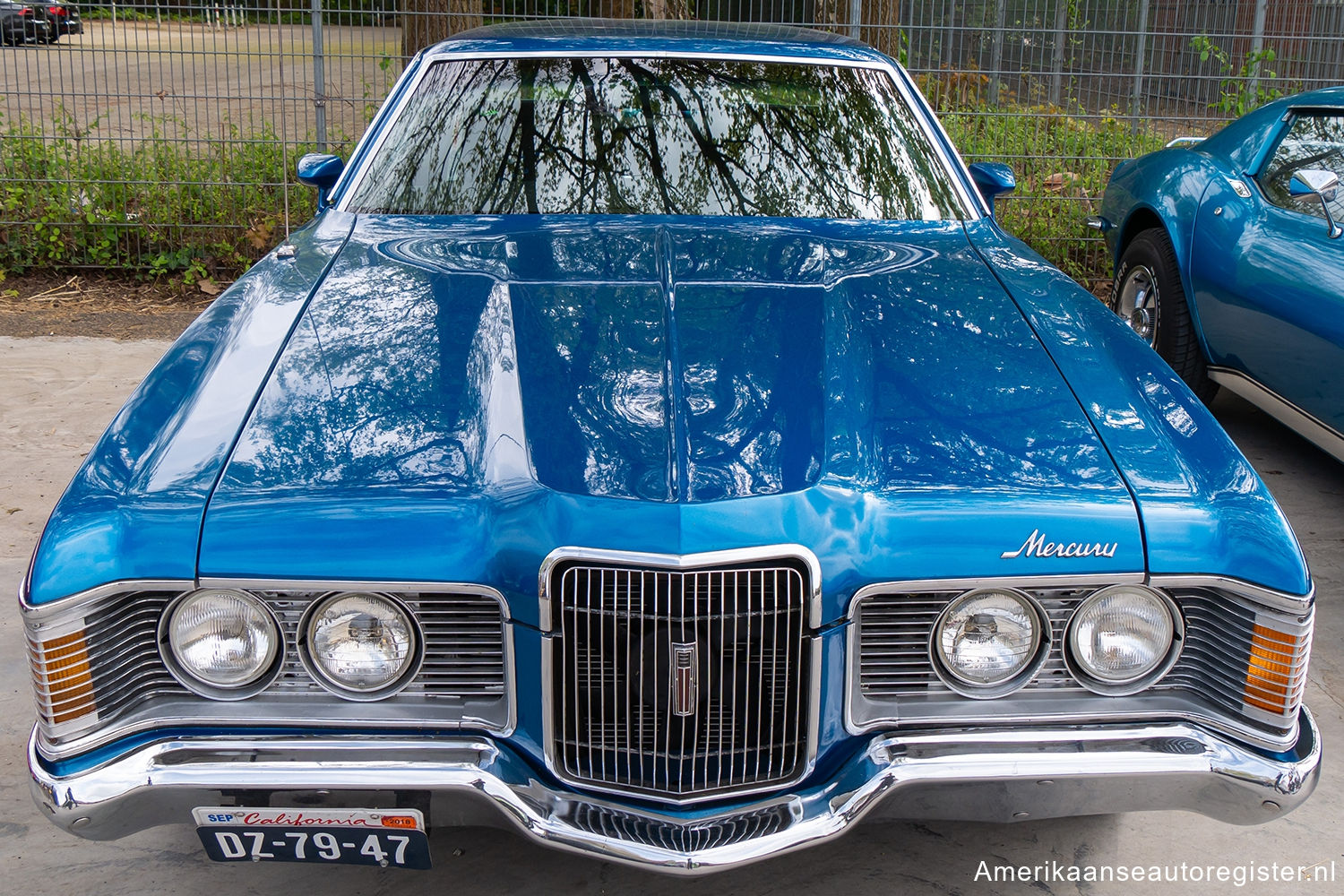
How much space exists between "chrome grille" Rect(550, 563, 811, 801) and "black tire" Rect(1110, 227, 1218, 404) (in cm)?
344

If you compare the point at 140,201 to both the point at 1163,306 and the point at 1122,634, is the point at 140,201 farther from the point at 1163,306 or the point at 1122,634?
the point at 1122,634

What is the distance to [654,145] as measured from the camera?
3074 mm

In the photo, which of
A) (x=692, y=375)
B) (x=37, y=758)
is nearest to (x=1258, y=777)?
(x=692, y=375)

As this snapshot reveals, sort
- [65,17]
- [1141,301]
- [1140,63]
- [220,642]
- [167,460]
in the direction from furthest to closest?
[1140,63] < [65,17] < [1141,301] < [167,460] < [220,642]

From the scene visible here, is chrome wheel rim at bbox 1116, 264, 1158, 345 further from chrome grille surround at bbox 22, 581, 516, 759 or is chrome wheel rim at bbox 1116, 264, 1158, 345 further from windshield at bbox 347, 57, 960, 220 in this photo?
chrome grille surround at bbox 22, 581, 516, 759

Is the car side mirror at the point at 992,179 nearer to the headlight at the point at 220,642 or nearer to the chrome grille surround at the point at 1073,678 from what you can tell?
the chrome grille surround at the point at 1073,678

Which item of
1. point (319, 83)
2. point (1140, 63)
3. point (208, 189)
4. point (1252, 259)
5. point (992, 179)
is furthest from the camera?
point (1140, 63)

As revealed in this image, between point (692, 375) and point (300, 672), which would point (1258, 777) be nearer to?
point (692, 375)

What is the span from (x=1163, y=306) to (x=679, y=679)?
145 inches

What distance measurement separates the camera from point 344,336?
230 centimetres

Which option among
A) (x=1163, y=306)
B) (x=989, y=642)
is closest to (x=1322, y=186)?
(x=1163, y=306)

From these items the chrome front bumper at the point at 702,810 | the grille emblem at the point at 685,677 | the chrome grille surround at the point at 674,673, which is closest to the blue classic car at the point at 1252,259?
the chrome front bumper at the point at 702,810

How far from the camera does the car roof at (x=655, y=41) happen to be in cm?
330

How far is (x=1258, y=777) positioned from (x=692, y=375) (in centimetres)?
110
